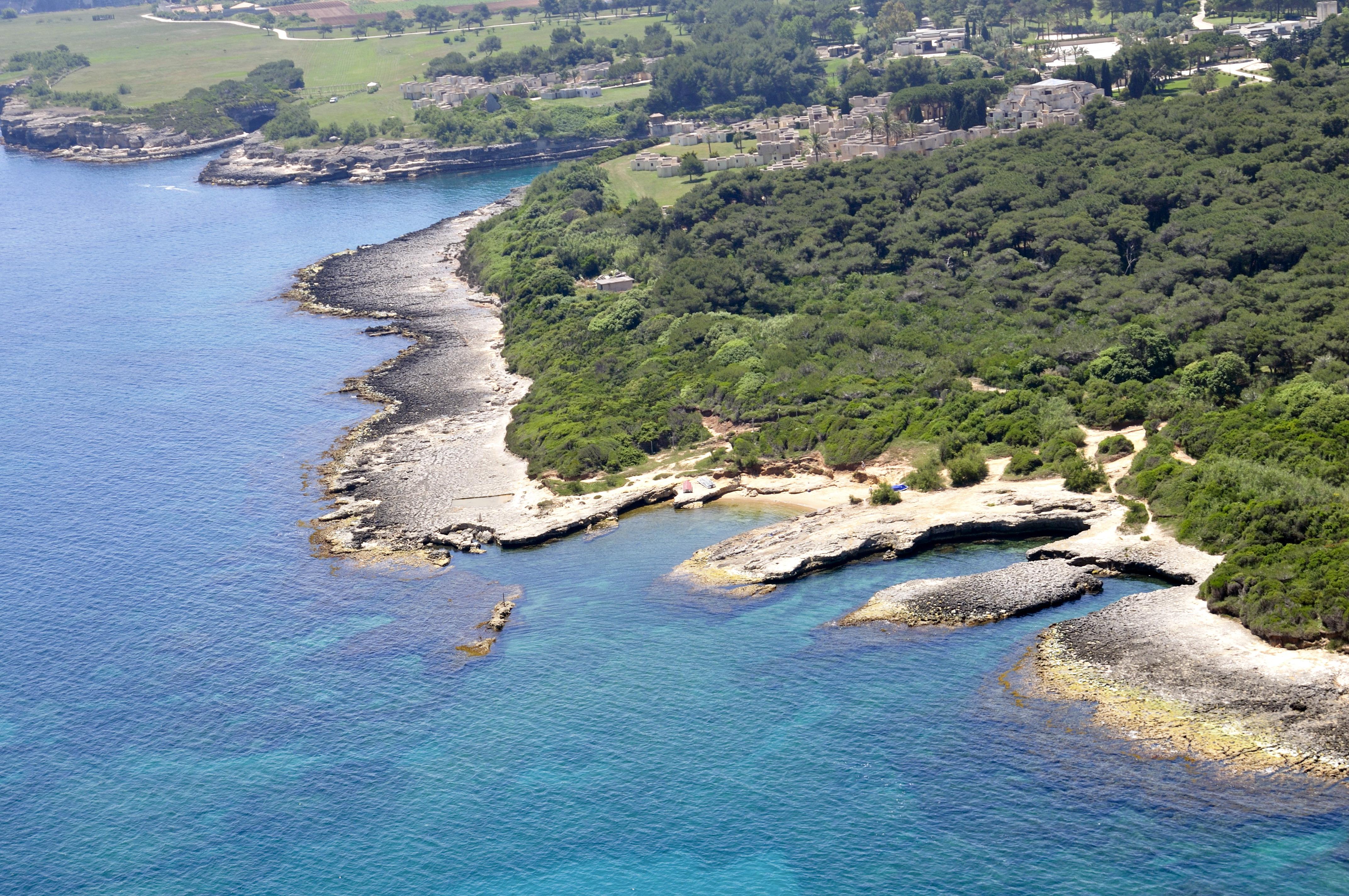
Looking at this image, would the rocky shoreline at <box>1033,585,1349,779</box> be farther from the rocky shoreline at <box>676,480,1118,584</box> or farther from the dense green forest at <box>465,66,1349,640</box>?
the rocky shoreline at <box>676,480,1118,584</box>

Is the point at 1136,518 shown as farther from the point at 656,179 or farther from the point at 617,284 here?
the point at 656,179

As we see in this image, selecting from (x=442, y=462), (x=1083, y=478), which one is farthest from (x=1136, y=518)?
(x=442, y=462)

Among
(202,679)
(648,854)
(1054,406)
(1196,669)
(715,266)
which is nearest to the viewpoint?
(648,854)

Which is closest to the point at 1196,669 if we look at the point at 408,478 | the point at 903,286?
the point at 408,478

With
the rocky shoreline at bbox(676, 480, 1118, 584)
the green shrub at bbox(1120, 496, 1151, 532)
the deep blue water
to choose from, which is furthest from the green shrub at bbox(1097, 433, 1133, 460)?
the deep blue water

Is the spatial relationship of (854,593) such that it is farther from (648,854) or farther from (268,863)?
(268,863)

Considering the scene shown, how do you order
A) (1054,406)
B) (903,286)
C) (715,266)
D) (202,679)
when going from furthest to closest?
1. (715,266)
2. (903,286)
3. (1054,406)
4. (202,679)

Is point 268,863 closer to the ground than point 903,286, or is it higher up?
closer to the ground

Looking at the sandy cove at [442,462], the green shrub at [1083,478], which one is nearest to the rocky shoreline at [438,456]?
the sandy cove at [442,462]
